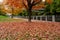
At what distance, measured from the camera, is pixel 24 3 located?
22.1 meters

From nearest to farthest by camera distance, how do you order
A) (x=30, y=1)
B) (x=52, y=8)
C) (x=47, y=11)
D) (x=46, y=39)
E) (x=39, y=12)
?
1. (x=46, y=39)
2. (x=30, y=1)
3. (x=52, y=8)
4. (x=47, y=11)
5. (x=39, y=12)

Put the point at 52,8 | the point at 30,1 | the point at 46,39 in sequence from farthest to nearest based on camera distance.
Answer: the point at 52,8, the point at 30,1, the point at 46,39

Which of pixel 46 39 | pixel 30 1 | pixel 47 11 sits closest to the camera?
pixel 46 39

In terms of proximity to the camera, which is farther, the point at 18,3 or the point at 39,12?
the point at 39,12

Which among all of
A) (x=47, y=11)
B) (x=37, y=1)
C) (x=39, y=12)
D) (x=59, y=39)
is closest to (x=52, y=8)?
(x=47, y=11)

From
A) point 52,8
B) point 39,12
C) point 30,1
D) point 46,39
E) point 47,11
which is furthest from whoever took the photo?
point 39,12

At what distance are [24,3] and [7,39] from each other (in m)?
13.9

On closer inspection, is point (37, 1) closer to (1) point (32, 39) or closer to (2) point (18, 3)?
(2) point (18, 3)

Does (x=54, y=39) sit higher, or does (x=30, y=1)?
(x=30, y=1)

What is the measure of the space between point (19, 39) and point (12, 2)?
14544 millimetres

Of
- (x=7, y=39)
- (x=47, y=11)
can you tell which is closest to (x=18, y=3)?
(x=7, y=39)

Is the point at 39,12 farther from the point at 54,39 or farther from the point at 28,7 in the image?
the point at 54,39

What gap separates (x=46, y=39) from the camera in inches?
320

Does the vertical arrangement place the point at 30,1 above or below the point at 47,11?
above
